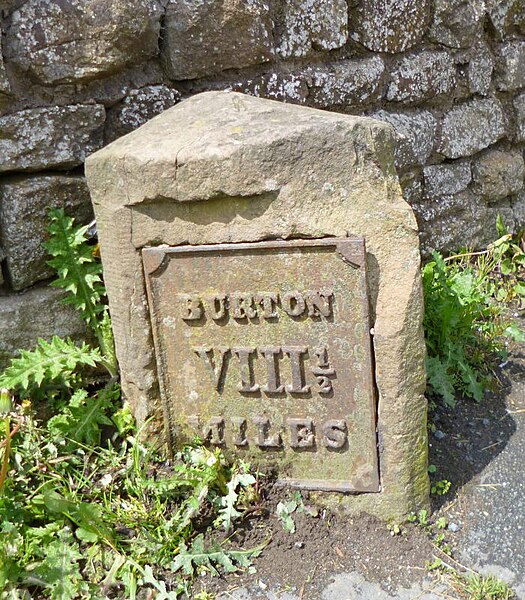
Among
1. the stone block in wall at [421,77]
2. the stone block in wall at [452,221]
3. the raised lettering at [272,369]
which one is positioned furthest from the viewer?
the stone block in wall at [452,221]

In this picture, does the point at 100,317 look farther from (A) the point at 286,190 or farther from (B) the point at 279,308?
(A) the point at 286,190

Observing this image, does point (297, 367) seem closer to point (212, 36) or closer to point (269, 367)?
point (269, 367)

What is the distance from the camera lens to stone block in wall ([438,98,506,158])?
310cm

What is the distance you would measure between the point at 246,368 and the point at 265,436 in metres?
0.23

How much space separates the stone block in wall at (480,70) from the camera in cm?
313

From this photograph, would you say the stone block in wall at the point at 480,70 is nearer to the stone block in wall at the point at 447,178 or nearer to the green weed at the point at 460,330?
the stone block in wall at the point at 447,178

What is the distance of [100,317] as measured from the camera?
2.36 metres

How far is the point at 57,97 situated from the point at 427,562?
72.2 inches

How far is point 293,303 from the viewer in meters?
1.91

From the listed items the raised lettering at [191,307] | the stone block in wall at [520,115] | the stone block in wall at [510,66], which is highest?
the stone block in wall at [510,66]

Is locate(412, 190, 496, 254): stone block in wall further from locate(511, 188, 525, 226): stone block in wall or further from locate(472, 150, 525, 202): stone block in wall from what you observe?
locate(511, 188, 525, 226): stone block in wall

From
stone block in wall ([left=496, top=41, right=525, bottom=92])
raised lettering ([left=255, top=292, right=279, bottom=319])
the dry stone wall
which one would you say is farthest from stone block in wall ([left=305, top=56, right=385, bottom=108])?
raised lettering ([left=255, top=292, right=279, bottom=319])

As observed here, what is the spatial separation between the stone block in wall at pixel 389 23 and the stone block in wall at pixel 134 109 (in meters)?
0.92

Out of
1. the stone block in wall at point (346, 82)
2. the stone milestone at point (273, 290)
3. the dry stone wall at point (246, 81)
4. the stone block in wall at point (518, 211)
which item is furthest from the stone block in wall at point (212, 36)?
the stone block in wall at point (518, 211)
